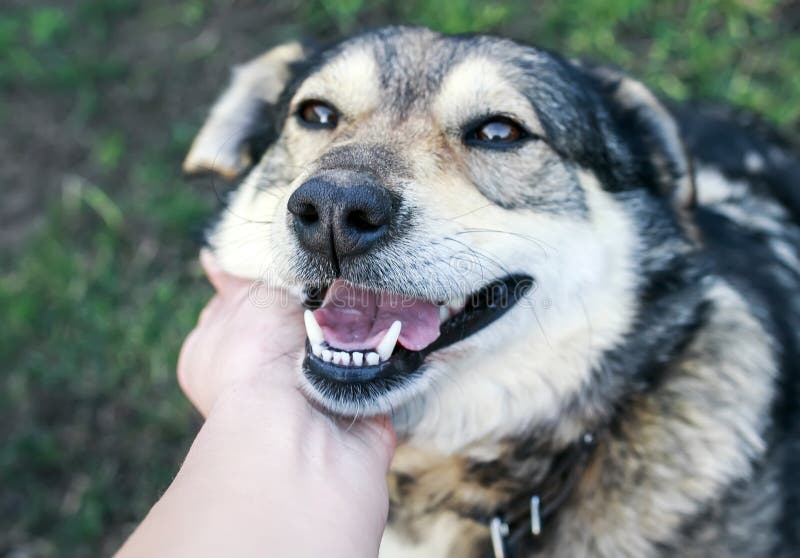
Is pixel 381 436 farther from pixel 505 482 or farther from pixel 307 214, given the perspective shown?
pixel 307 214

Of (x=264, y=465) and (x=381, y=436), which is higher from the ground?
(x=264, y=465)

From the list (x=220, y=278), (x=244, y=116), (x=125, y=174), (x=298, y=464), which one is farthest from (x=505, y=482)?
(x=125, y=174)

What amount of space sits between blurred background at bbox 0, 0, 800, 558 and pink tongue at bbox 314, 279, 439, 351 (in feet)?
6.32

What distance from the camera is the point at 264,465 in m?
1.87

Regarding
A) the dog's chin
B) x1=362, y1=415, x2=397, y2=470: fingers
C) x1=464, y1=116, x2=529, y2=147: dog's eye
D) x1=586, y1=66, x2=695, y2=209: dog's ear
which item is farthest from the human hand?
x1=586, y1=66, x2=695, y2=209: dog's ear

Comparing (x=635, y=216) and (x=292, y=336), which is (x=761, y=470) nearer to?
(x=635, y=216)

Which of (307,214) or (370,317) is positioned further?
(370,317)

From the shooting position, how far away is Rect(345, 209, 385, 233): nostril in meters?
1.99

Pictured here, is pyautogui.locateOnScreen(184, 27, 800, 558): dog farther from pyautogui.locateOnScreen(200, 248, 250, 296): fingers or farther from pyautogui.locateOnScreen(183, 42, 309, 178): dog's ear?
pyautogui.locateOnScreen(183, 42, 309, 178): dog's ear

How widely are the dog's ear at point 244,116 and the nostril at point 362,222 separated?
1087 mm

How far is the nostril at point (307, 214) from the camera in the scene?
2016mm

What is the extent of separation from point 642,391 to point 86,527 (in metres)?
2.76

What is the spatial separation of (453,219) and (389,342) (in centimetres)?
41

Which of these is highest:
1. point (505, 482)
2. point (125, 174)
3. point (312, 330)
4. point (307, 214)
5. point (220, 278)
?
point (307, 214)
